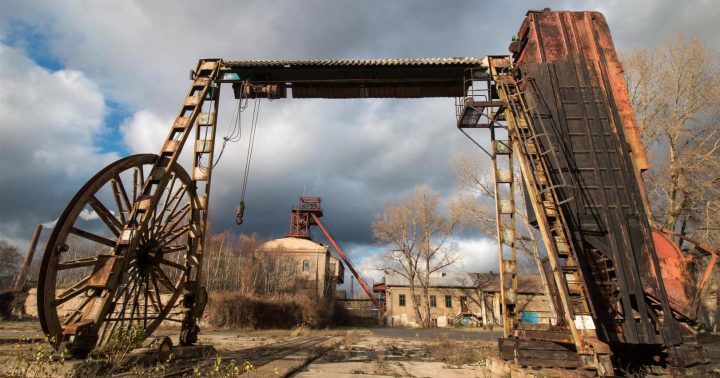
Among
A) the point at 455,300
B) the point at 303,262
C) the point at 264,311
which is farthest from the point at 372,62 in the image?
the point at 455,300

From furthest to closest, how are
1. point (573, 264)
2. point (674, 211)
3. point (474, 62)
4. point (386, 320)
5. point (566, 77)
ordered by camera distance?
point (386, 320), point (674, 211), point (474, 62), point (566, 77), point (573, 264)

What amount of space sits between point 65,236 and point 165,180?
2.06 m

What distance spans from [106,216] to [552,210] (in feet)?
28.6

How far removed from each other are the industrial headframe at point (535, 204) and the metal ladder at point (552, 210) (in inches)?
1.1

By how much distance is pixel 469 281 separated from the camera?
1783 inches

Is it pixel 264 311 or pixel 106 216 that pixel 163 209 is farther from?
pixel 264 311

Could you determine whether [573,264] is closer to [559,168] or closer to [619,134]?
[559,168]

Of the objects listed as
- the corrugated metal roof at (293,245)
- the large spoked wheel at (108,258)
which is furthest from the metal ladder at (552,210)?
the corrugated metal roof at (293,245)

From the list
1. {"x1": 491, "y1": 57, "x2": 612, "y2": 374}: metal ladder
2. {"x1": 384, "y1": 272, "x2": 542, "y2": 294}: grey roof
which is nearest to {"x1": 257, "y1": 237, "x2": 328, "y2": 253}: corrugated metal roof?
{"x1": 384, "y1": 272, "x2": 542, "y2": 294}: grey roof

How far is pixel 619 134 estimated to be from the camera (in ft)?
26.5

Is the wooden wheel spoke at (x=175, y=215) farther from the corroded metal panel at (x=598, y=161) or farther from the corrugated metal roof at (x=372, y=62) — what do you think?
the corroded metal panel at (x=598, y=161)

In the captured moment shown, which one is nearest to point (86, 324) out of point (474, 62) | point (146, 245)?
point (146, 245)

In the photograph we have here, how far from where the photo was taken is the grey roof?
137 feet

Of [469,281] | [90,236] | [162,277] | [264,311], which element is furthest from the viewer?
[469,281]
